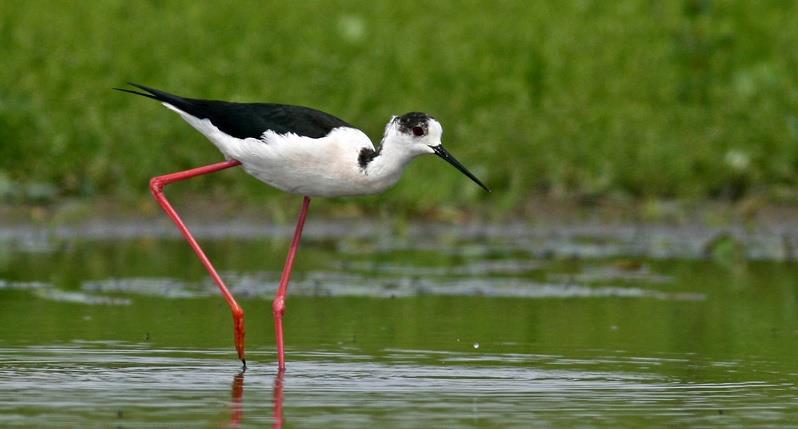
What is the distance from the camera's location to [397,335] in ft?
29.4

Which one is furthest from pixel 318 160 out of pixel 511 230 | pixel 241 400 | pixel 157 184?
pixel 511 230

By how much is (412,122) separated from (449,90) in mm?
6695

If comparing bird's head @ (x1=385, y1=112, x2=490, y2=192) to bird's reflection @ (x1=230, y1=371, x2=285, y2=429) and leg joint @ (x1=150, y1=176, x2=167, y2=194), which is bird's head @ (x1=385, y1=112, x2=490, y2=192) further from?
leg joint @ (x1=150, y1=176, x2=167, y2=194)

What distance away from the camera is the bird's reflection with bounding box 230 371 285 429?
20.9 feet

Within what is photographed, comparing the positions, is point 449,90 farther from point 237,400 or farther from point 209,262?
point 237,400

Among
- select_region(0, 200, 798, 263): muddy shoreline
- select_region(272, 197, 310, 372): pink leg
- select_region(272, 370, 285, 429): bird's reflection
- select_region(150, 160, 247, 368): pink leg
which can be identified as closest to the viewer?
select_region(272, 370, 285, 429): bird's reflection

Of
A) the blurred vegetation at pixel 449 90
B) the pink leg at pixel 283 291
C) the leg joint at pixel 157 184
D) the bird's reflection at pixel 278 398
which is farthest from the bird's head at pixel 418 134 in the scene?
the blurred vegetation at pixel 449 90

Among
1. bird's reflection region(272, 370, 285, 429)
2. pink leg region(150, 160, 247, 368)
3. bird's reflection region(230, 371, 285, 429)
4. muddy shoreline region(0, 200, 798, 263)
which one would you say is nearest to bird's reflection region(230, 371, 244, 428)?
bird's reflection region(230, 371, 285, 429)

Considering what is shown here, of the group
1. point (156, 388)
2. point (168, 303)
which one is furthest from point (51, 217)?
point (156, 388)

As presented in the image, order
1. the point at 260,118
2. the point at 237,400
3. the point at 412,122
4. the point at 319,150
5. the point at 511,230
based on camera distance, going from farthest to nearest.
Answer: the point at 511,230, the point at 260,118, the point at 319,150, the point at 412,122, the point at 237,400

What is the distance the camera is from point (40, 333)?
8789mm

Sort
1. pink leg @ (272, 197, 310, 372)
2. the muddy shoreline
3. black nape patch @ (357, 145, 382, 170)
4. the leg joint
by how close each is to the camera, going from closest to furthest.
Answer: black nape patch @ (357, 145, 382, 170)
pink leg @ (272, 197, 310, 372)
the leg joint
the muddy shoreline

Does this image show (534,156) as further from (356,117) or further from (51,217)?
(51,217)

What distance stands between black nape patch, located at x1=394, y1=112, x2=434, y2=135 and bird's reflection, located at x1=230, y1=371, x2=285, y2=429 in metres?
1.11
